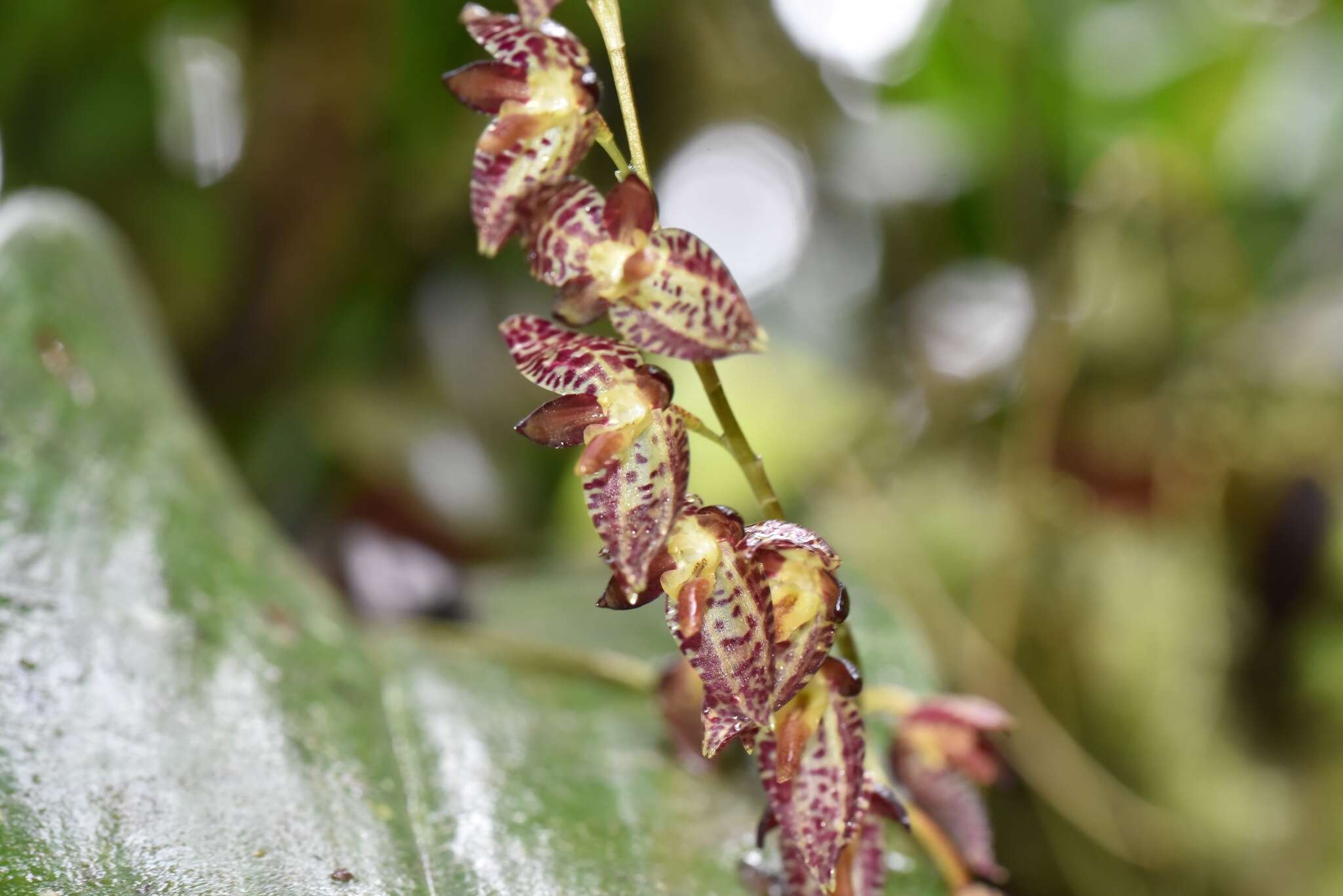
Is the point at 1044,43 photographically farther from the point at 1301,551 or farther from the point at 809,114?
the point at 1301,551

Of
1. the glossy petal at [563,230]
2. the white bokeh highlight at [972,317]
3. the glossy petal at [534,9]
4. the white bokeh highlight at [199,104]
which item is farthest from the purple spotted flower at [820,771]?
the white bokeh highlight at [199,104]

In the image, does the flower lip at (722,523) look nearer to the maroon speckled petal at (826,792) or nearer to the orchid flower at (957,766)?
the maroon speckled petal at (826,792)

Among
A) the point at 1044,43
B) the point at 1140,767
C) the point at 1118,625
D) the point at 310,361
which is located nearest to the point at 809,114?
the point at 1044,43

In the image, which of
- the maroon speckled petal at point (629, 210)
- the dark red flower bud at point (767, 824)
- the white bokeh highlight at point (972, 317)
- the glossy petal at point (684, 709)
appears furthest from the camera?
the white bokeh highlight at point (972, 317)

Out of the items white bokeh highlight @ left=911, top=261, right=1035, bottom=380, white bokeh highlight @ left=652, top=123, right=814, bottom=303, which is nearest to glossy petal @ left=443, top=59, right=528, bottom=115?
white bokeh highlight @ left=911, top=261, right=1035, bottom=380

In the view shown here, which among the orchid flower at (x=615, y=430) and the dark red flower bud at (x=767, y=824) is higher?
the orchid flower at (x=615, y=430)

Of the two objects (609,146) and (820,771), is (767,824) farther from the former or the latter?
(609,146)
